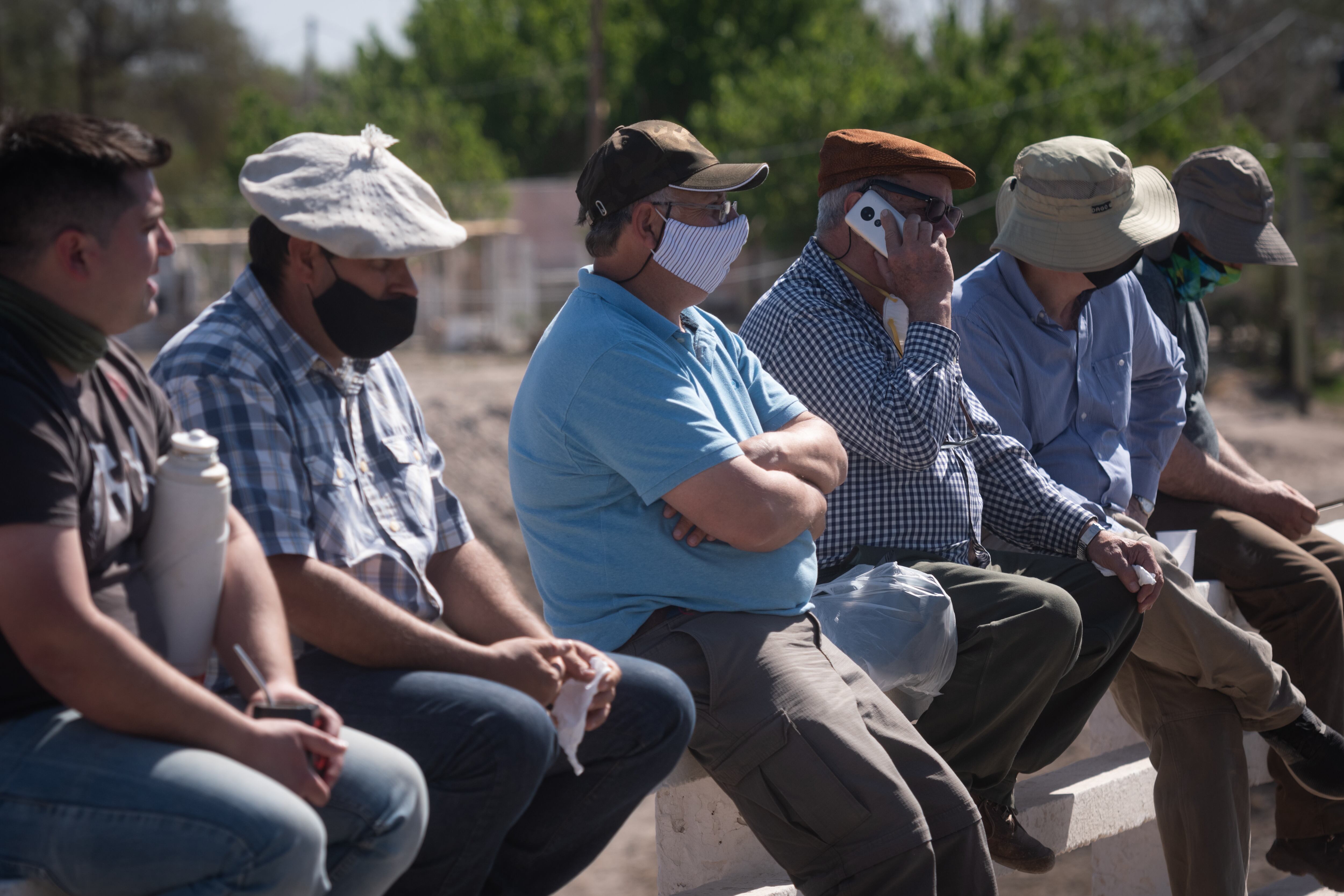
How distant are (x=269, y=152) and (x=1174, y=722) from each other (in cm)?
274

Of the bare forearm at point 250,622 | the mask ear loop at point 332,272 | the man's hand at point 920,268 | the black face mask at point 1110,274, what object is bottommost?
the bare forearm at point 250,622

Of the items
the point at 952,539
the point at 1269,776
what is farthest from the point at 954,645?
the point at 1269,776

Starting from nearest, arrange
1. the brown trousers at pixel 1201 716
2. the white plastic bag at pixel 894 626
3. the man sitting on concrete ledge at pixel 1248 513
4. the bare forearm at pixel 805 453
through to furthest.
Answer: the bare forearm at pixel 805 453
the white plastic bag at pixel 894 626
the brown trousers at pixel 1201 716
the man sitting on concrete ledge at pixel 1248 513

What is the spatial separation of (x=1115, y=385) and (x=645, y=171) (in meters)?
1.72

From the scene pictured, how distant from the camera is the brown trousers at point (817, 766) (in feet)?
8.33

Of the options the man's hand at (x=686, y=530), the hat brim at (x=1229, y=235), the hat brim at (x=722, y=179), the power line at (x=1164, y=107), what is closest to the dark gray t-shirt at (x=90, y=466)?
the man's hand at (x=686, y=530)

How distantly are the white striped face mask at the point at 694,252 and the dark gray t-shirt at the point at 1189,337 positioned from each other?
196 cm

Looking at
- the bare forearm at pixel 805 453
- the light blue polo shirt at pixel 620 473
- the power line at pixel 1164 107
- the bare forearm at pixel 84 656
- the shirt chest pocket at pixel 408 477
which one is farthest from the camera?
the power line at pixel 1164 107

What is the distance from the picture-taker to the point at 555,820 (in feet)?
7.79

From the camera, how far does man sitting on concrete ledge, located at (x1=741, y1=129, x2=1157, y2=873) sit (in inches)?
120

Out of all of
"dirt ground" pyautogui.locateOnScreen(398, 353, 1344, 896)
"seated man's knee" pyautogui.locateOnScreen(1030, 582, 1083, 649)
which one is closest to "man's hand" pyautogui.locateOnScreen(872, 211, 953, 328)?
"seated man's knee" pyautogui.locateOnScreen(1030, 582, 1083, 649)

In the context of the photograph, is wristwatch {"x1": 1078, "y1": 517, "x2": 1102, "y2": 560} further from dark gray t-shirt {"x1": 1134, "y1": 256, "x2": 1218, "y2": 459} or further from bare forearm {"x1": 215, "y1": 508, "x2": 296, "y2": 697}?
bare forearm {"x1": 215, "y1": 508, "x2": 296, "y2": 697}

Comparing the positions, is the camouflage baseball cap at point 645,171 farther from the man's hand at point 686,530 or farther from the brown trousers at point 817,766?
the brown trousers at point 817,766

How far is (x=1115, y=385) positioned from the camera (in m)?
3.83
